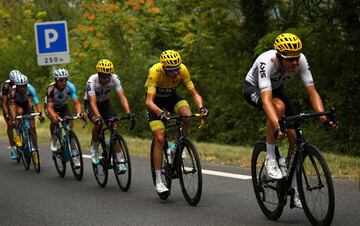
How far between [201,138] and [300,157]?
715 inches

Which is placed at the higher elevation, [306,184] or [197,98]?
[197,98]

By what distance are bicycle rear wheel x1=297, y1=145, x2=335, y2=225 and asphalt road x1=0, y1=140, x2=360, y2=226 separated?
0.38 metres

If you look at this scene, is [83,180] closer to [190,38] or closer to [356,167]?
[356,167]

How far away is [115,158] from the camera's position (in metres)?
9.41

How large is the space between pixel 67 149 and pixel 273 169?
16.8ft

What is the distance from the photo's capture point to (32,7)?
130ft

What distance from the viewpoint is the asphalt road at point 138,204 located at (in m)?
6.97

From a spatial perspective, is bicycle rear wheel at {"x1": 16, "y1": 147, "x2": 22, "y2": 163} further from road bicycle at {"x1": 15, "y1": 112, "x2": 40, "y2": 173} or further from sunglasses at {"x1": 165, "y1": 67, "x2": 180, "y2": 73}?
sunglasses at {"x1": 165, "y1": 67, "x2": 180, "y2": 73}

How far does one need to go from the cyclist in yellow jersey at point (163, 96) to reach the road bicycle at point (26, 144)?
3.99 metres

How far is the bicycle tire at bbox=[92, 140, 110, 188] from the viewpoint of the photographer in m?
9.66

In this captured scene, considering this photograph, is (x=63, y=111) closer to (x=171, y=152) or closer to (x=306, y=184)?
(x=171, y=152)

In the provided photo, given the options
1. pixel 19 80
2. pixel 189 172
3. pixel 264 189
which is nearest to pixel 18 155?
pixel 19 80

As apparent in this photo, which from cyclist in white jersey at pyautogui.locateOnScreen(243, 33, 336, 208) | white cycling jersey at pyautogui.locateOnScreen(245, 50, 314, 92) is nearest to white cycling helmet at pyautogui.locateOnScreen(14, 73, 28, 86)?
cyclist in white jersey at pyautogui.locateOnScreen(243, 33, 336, 208)

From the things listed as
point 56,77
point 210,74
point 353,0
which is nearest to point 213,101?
point 210,74
